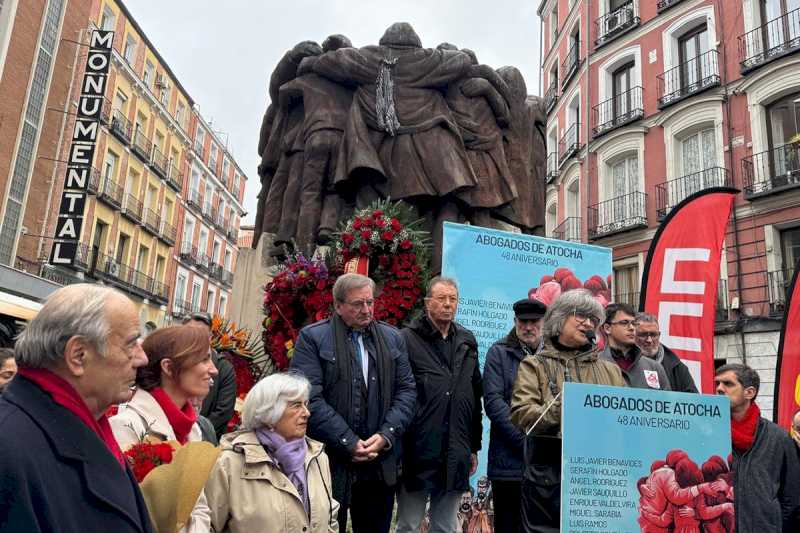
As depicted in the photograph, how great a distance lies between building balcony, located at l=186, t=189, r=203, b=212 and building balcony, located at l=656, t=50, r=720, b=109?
25.3m

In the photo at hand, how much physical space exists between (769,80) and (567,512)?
57.4 ft

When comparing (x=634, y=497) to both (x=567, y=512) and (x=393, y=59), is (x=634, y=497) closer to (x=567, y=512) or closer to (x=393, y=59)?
(x=567, y=512)

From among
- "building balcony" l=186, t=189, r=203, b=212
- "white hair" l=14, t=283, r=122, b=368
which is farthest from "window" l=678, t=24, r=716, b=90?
"building balcony" l=186, t=189, r=203, b=212

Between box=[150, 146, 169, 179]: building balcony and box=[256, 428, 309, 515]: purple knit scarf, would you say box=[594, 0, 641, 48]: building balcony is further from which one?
box=[256, 428, 309, 515]: purple knit scarf

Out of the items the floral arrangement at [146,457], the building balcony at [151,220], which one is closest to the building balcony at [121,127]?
the building balcony at [151,220]

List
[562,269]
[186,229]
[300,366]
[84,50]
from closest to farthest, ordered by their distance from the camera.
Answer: [300,366], [562,269], [84,50], [186,229]

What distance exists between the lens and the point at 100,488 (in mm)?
1376

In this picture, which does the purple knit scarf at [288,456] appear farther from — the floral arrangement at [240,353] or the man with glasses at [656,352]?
the man with glasses at [656,352]

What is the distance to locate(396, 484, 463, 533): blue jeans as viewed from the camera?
3.76m

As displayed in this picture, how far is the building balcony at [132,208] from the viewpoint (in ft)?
95.2

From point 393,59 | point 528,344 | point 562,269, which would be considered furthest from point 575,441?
point 393,59

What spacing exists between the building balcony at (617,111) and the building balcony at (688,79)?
0.79 meters

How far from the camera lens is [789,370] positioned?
5438 millimetres

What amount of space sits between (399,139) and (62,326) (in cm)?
513
